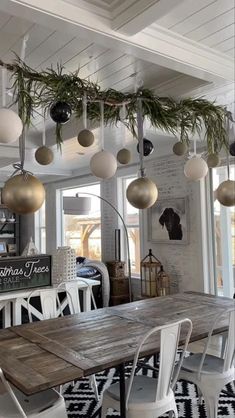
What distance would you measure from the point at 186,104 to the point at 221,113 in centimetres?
33

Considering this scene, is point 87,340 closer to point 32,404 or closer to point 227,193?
point 32,404

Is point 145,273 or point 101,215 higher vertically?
point 101,215

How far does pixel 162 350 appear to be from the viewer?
1836 mm

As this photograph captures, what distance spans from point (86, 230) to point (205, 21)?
18.0ft

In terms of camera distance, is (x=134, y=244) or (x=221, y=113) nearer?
(x=221, y=113)

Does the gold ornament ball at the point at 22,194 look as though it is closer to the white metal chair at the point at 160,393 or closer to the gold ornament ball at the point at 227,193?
the white metal chair at the point at 160,393

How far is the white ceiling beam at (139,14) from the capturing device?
64.1 inches

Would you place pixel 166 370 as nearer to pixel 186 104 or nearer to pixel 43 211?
pixel 186 104

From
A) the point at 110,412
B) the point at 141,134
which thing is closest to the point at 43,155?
the point at 141,134

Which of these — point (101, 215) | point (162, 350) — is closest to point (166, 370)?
point (162, 350)

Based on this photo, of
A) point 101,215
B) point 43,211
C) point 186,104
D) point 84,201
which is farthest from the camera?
point 43,211

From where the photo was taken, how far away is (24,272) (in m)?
3.46

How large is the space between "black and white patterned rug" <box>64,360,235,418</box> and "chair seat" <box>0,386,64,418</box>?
662mm

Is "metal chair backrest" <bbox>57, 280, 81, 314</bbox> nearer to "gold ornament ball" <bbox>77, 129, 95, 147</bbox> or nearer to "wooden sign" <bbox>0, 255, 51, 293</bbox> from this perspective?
"wooden sign" <bbox>0, 255, 51, 293</bbox>
